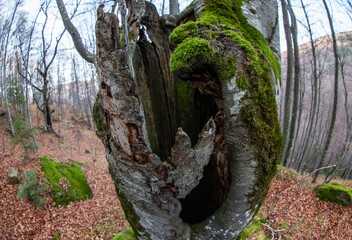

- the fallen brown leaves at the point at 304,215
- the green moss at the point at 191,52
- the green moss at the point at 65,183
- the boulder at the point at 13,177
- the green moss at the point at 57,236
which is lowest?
the fallen brown leaves at the point at 304,215

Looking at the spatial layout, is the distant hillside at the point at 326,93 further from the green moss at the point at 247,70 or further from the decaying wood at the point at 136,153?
the decaying wood at the point at 136,153

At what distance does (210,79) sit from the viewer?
146cm

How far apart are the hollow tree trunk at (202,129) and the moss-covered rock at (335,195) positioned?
6.42 meters

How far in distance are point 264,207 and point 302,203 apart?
159cm

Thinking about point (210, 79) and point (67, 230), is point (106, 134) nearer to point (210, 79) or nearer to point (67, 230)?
point (210, 79)

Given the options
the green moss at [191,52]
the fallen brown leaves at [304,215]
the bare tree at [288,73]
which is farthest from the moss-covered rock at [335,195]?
the green moss at [191,52]

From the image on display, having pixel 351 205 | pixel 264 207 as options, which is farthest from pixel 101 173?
pixel 351 205

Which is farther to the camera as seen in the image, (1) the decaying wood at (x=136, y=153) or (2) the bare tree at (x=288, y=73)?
(2) the bare tree at (x=288, y=73)

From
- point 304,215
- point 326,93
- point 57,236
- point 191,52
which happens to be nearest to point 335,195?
point 304,215

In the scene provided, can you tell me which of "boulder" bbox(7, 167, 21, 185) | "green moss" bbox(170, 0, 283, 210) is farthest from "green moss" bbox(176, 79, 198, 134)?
"boulder" bbox(7, 167, 21, 185)

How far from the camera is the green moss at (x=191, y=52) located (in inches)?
51.9

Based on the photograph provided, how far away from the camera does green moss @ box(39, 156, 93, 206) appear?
616cm

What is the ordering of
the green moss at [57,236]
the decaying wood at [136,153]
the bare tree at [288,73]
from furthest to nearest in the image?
the bare tree at [288,73]
the green moss at [57,236]
the decaying wood at [136,153]

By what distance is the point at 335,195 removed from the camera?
5.85 m
